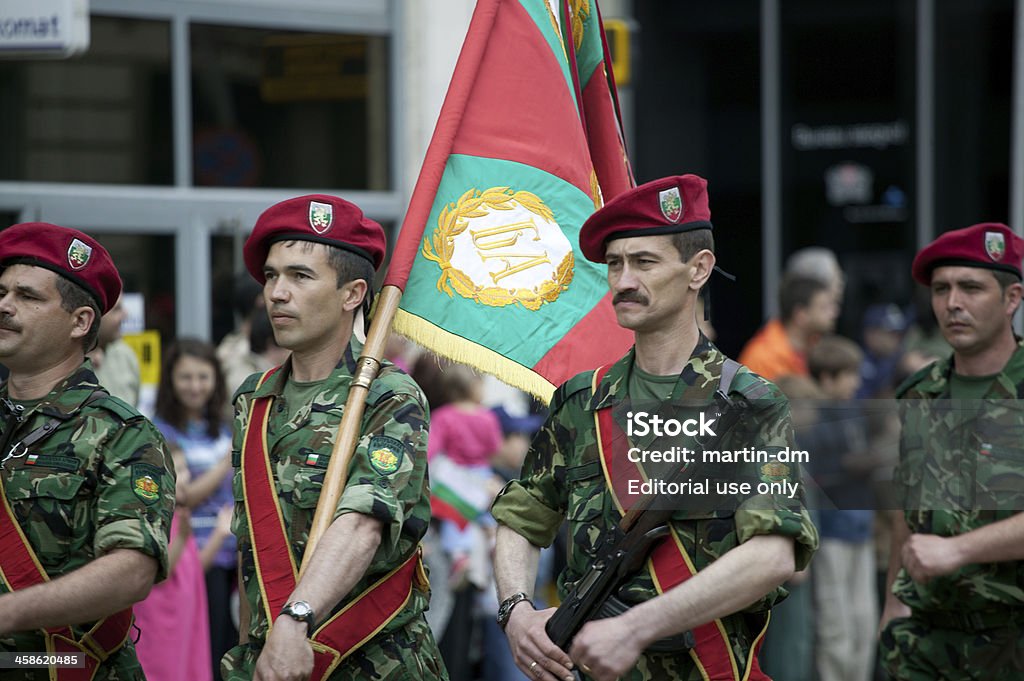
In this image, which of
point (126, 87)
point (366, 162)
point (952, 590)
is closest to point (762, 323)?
point (366, 162)


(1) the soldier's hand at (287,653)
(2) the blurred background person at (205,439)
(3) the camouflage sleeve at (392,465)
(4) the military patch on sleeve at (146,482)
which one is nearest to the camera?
(1) the soldier's hand at (287,653)

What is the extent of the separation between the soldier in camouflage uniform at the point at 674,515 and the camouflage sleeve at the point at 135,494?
3.06ft

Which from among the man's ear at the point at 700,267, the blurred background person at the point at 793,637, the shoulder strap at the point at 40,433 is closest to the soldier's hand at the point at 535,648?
the man's ear at the point at 700,267

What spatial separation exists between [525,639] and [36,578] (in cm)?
137

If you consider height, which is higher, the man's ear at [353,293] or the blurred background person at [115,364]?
the man's ear at [353,293]

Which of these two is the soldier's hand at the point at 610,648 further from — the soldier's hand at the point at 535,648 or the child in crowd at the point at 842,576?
the child in crowd at the point at 842,576

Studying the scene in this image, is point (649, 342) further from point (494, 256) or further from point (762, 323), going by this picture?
point (762, 323)

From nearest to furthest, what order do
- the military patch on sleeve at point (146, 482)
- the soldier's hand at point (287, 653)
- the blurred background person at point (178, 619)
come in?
the soldier's hand at point (287, 653)
the military patch on sleeve at point (146, 482)
the blurred background person at point (178, 619)

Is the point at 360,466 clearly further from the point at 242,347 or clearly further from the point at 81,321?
the point at 242,347

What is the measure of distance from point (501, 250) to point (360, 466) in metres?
1.17

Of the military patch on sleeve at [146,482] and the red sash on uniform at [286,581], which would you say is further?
the military patch on sleeve at [146,482]

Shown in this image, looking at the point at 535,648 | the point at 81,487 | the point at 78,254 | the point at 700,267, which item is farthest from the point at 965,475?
the point at 78,254

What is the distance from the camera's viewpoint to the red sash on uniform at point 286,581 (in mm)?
4238

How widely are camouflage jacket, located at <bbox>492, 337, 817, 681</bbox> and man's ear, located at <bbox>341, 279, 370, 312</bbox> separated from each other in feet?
2.13
